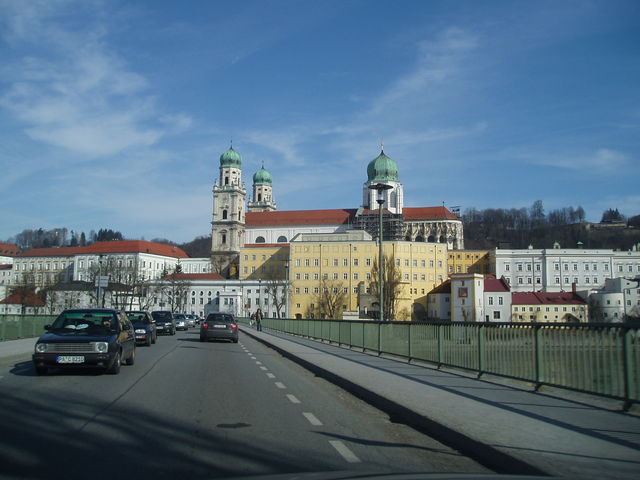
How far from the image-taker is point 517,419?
8.46 m

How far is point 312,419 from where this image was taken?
9234 mm

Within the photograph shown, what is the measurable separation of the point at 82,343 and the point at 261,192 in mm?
170616

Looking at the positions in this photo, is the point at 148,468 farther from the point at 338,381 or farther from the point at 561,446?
the point at 338,381

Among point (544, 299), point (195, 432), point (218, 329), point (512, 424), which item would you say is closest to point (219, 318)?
point (218, 329)

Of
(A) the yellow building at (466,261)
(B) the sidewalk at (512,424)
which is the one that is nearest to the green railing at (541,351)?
(B) the sidewalk at (512,424)

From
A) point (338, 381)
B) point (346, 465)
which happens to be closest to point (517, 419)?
point (346, 465)

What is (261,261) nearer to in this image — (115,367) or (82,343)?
(115,367)

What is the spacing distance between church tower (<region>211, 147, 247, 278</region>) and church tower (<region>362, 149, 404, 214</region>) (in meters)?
31.7

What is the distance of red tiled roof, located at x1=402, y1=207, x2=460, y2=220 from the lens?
159625 mm

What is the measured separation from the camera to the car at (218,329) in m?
31.7

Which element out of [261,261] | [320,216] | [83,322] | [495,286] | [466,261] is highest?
[320,216]

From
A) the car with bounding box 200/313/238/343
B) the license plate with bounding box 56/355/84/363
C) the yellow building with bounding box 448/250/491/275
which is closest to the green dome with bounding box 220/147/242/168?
the yellow building with bounding box 448/250/491/275

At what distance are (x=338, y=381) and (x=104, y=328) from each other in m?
5.74

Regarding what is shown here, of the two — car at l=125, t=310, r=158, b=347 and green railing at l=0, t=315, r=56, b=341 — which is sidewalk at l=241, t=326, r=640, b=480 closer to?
car at l=125, t=310, r=158, b=347
